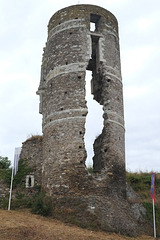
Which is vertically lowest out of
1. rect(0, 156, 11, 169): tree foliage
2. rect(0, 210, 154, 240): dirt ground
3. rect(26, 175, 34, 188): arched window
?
rect(0, 210, 154, 240): dirt ground

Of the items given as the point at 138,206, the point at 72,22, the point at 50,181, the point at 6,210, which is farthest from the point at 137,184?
the point at 72,22

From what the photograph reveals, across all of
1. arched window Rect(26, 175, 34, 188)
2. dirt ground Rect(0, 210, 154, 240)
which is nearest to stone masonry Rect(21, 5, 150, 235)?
arched window Rect(26, 175, 34, 188)

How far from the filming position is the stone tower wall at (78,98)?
18094mm

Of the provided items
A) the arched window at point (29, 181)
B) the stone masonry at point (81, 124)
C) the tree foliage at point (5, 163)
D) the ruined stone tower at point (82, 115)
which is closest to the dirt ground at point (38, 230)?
the stone masonry at point (81, 124)

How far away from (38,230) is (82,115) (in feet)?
23.2

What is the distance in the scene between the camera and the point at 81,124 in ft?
60.8

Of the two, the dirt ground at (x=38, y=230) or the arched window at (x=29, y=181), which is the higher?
the arched window at (x=29, y=181)

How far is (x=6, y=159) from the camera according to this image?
2261cm

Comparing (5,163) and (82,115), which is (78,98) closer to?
(82,115)

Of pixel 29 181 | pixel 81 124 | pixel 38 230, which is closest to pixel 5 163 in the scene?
pixel 29 181

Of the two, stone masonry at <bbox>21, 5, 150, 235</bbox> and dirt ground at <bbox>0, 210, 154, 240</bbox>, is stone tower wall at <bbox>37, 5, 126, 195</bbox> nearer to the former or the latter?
stone masonry at <bbox>21, 5, 150, 235</bbox>

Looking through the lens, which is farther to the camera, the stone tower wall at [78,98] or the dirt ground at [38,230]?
the stone tower wall at [78,98]

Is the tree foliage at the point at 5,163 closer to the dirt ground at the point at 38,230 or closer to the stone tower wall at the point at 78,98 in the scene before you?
the stone tower wall at the point at 78,98

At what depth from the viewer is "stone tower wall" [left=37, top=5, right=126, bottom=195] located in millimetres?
18094
